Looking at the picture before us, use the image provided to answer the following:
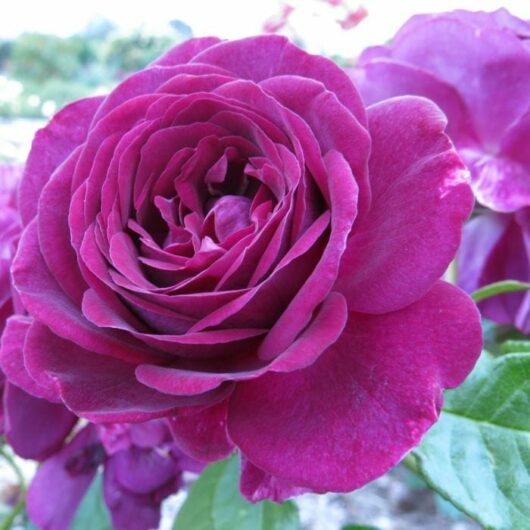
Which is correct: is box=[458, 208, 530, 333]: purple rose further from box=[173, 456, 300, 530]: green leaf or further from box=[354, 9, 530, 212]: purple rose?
box=[173, 456, 300, 530]: green leaf

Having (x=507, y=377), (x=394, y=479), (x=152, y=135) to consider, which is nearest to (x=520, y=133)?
(x=507, y=377)

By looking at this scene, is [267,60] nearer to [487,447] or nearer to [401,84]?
[401,84]

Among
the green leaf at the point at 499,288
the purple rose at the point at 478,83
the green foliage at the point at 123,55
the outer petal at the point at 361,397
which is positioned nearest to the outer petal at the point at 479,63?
the purple rose at the point at 478,83

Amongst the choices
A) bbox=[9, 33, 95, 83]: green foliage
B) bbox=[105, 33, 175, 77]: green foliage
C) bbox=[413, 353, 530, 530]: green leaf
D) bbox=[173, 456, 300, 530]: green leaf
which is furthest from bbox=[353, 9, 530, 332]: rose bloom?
bbox=[9, 33, 95, 83]: green foliage

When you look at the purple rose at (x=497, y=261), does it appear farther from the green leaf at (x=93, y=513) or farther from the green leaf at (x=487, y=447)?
the green leaf at (x=93, y=513)

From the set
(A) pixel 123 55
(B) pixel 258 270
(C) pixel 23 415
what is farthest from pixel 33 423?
(A) pixel 123 55

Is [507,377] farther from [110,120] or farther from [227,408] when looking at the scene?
[110,120]
